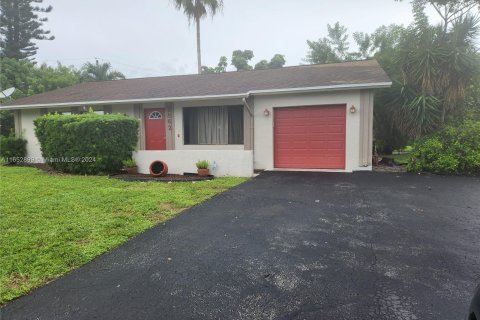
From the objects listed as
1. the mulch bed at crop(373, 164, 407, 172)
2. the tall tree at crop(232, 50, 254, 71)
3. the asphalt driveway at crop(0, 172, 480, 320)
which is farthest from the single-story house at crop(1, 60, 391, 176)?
the tall tree at crop(232, 50, 254, 71)

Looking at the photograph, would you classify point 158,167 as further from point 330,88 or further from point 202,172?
point 330,88

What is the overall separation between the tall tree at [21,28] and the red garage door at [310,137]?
112 ft

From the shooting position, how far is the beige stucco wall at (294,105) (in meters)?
9.05

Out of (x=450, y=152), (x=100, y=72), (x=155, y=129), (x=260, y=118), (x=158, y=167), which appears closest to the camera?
(x=450, y=152)

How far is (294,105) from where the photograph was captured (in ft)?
31.5

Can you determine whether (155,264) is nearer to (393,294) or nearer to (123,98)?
(393,294)

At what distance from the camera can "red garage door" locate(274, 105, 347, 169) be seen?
9.32m

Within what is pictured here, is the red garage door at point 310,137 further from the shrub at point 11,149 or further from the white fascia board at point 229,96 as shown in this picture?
the shrub at point 11,149

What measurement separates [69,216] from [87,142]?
4.89 meters

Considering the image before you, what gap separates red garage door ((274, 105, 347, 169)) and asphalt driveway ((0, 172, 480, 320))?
13.4 ft

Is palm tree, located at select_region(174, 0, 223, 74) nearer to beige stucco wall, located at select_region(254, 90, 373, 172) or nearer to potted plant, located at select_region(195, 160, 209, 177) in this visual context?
beige stucco wall, located at select_region(254, 90, 373, 172)

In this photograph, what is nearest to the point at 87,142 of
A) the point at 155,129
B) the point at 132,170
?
the point at 132,170

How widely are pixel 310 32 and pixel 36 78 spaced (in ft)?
81.9

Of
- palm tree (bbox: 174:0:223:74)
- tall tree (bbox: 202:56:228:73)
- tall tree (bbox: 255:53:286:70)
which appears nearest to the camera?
palm tree (bbox: 174:0:223:74)
